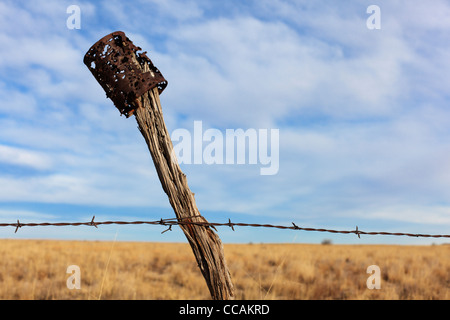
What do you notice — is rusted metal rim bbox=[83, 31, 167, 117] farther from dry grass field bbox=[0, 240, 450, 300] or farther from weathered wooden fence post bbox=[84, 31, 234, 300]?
dry grass field bbox=[0, 240, 450, 300]

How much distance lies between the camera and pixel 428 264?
1452 cm

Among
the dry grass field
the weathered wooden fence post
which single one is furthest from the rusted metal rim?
the dry grass field

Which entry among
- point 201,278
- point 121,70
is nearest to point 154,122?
point 121,70

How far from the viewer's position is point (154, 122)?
107 inches

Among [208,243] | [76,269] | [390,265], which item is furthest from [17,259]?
[208,243]

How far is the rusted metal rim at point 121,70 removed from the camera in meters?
2.74

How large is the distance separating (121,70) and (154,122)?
0.45m

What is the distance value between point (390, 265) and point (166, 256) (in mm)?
8644

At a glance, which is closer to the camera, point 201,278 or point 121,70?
point 121,70

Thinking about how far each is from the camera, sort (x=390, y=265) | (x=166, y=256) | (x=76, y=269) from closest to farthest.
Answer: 1. (x=76, y=269)
2. (x=390, y=265)
3. (x=166, y=256)

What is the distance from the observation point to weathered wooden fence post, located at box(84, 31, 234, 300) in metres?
2.64

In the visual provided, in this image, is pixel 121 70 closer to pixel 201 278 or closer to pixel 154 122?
pixel 154 122
